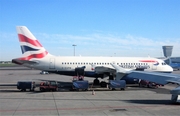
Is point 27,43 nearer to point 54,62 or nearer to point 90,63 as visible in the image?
point 54,62

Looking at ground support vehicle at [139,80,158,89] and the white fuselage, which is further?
the white fuselage

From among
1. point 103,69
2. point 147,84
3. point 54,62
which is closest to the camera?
point 147,84

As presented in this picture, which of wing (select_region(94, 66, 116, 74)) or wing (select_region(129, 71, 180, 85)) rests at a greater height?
wing (select_region(94, 66, 116, 74))

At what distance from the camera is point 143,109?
1550 centimetres

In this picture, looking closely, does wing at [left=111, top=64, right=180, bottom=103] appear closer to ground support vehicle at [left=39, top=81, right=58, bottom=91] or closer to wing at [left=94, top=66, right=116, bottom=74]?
ground support vehicle at [left=39, top=81, right=58, bottom=91]

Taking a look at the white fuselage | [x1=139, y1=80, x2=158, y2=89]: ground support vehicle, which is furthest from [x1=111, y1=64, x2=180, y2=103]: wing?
the white fuselage

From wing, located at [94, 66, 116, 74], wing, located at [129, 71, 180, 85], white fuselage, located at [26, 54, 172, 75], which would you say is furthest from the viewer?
white fuselage, located at [26, 54, 172, 75]

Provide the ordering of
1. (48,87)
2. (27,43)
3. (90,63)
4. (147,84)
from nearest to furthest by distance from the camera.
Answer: (48,87)
(147,84)
(27,43)
(90,63)

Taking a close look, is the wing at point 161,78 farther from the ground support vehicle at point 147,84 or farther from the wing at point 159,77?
the ground support vehicle at point 147,84

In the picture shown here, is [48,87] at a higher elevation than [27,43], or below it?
below

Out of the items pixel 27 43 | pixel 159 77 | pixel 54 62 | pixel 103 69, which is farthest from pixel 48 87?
pixel 159 77

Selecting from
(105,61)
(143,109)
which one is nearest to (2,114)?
(143,109)

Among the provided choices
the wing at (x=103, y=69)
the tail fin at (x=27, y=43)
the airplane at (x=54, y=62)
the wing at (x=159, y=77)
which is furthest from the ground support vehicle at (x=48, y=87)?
the wing at (x=159, y=77)

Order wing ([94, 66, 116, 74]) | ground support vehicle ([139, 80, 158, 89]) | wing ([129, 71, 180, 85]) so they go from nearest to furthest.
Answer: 1. wing ([129, 71, 180, 85])
2. ground support vehicle ([139, 80, 158, 89])
3. wing ([94, 66, 116, 74])
